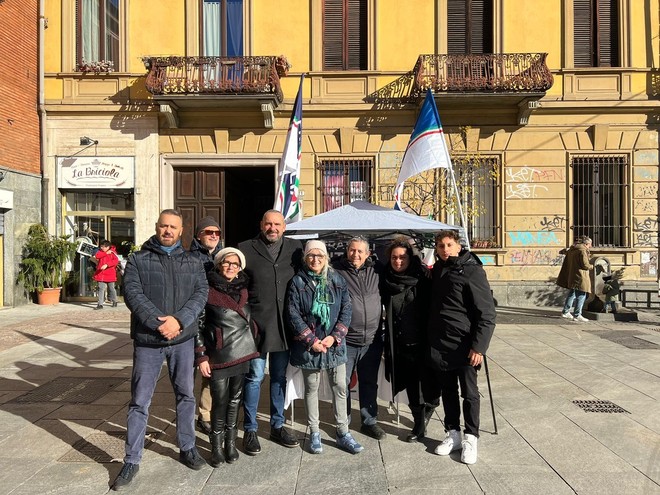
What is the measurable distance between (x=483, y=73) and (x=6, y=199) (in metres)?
12.6

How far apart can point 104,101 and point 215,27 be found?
3.71 metres

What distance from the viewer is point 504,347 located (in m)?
8.45

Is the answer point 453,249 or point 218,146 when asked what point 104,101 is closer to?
point 218,146

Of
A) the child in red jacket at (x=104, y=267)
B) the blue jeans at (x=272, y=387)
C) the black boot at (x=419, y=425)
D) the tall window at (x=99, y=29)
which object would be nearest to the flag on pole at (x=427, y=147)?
the black boot at (x=419, y=425)

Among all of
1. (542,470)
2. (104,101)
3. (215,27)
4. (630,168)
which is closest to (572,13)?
(630,168)

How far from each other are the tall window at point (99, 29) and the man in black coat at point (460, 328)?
13.6m

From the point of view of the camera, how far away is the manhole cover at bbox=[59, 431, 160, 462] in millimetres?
4141

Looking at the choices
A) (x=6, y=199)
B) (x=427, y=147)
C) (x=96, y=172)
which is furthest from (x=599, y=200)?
(x=6, y=199)

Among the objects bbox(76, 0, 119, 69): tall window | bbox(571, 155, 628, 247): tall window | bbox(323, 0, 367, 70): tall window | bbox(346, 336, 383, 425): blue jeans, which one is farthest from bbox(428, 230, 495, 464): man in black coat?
bbox(76, 0, 119, 69): tall window

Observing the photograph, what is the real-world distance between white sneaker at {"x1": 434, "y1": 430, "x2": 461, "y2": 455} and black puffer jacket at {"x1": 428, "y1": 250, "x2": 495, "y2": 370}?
2.01ft

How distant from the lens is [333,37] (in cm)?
1469

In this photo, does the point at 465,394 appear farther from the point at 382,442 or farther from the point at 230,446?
the point at 230,446

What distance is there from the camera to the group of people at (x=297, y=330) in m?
3.79

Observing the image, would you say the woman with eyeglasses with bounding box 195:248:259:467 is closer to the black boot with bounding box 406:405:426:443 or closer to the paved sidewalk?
the paved sidewalk
